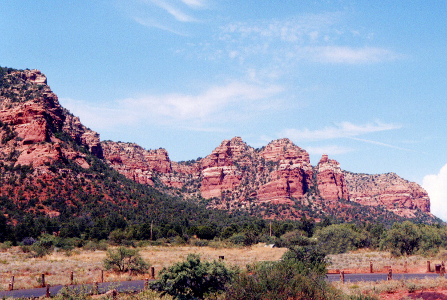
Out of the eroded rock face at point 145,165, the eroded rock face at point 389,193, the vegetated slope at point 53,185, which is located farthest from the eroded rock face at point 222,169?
the eroded rock face at point 389,193

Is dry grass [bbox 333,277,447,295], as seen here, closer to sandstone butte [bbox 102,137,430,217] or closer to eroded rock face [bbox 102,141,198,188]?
sandstone butte [bbox 102,137,430,217]

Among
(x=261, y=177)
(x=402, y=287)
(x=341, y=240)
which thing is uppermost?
(x=261, y=177)

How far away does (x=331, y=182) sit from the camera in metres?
135

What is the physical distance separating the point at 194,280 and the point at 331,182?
413 feet

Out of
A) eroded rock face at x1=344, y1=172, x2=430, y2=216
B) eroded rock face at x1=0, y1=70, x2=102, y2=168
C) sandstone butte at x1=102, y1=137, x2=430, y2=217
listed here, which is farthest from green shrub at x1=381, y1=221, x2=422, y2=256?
eroded rock face at x1=344, y1=172, x2=430, y2=216

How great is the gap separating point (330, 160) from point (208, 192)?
48.0m

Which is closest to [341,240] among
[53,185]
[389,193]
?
[53,185]

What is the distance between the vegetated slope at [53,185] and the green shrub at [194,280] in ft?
153

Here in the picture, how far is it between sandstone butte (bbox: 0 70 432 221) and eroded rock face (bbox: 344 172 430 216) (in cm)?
38

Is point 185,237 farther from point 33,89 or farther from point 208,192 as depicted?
point 208,192

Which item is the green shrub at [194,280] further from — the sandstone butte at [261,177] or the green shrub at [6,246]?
the sandstone butte at [261,177]

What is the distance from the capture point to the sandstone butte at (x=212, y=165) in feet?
266

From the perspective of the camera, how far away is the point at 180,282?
596 inches

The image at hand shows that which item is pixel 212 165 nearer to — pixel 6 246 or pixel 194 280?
pixel 6 246
